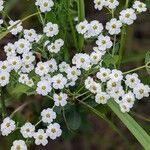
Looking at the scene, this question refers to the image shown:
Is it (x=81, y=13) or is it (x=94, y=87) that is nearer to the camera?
(x=94, y=87)

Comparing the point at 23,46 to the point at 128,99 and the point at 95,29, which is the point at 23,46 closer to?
the point at 95,29

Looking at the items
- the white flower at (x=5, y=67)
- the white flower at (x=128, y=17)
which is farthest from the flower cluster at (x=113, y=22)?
the white flower at (x=5, y=67)

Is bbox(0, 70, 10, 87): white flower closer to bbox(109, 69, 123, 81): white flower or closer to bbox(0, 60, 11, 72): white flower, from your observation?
bbox(0, 60, 11, 72): white flower

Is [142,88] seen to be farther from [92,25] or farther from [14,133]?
[14,133]

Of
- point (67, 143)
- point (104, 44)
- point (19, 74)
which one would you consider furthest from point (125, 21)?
point (67, 143)

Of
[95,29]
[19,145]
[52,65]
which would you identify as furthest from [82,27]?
[19,145]

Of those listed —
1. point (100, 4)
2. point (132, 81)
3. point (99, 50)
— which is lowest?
point (132, 81)

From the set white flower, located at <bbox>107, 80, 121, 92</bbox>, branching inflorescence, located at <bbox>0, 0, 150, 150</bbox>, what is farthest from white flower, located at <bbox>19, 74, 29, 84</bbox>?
white flower, located at <bbox>107, 80, 121, 92</bbox>
